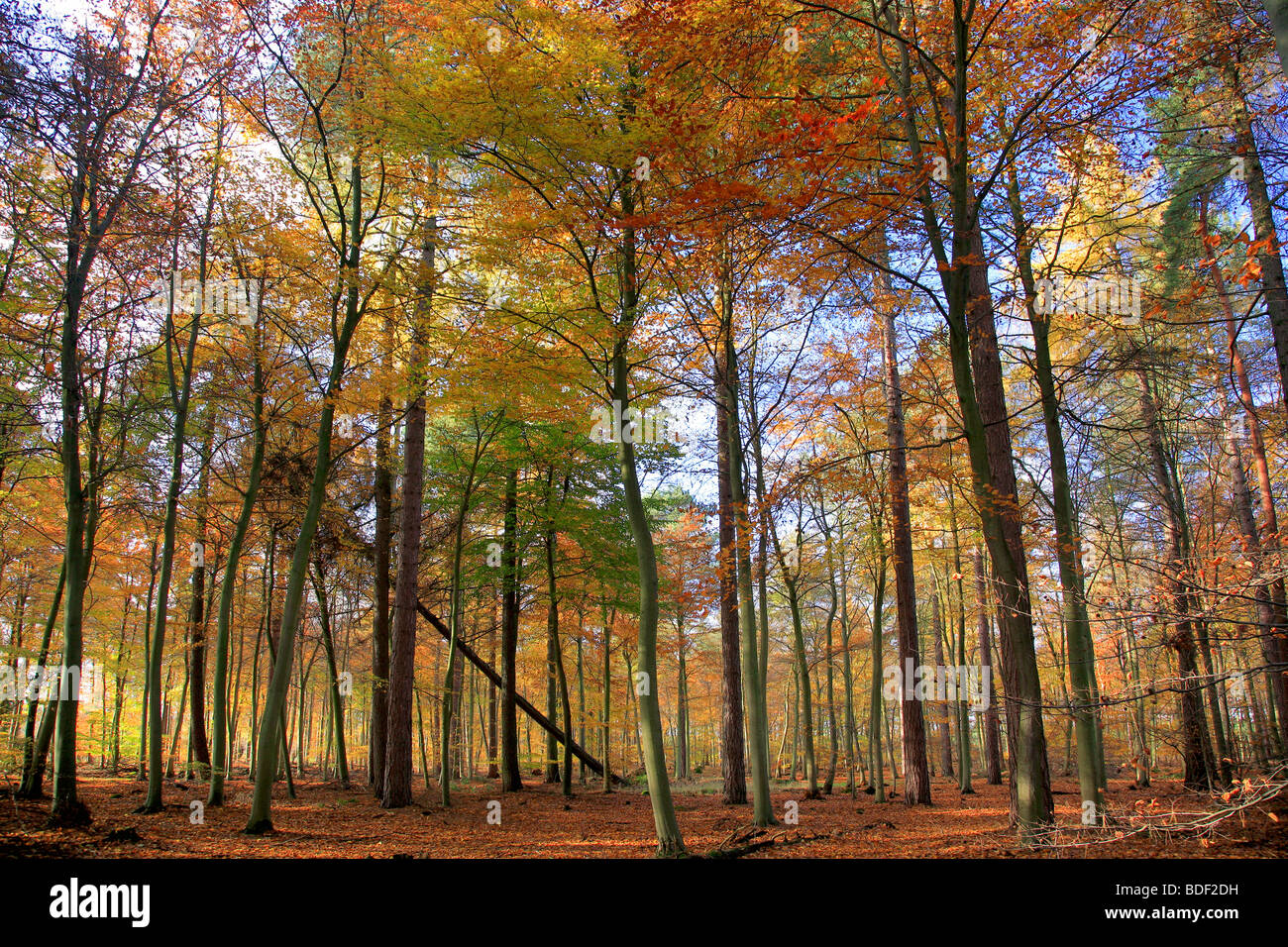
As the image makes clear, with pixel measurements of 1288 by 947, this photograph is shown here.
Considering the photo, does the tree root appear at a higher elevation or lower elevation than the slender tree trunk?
lower

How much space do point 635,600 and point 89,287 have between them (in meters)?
10.9

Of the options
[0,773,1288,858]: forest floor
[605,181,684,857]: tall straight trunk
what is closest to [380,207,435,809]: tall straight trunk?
[0,773,1288,858]: forest floor

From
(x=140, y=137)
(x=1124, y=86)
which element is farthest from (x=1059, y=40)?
(x=140, y=137)

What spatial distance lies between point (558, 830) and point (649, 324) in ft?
23.4

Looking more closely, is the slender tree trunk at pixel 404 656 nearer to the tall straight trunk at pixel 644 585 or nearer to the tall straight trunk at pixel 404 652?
the tall straight trunk at pixel 404 652

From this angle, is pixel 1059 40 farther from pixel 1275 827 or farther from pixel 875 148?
pixel 1275 827

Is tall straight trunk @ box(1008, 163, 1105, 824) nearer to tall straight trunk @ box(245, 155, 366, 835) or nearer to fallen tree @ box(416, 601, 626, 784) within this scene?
tall straight trunk @ box(245, 155, 366, 835)

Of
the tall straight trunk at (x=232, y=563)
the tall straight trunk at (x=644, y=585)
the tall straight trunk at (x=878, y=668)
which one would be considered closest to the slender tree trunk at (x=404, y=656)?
the tall straight trunk at (x=232, y=563)

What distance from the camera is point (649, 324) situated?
874 centimetres

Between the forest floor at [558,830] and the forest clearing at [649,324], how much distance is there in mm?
114

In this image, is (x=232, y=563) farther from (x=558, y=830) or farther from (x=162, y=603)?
(x=558, y=830)

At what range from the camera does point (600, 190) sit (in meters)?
6.88

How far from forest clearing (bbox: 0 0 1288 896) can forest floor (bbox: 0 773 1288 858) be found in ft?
0.37

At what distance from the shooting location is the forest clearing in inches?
223
